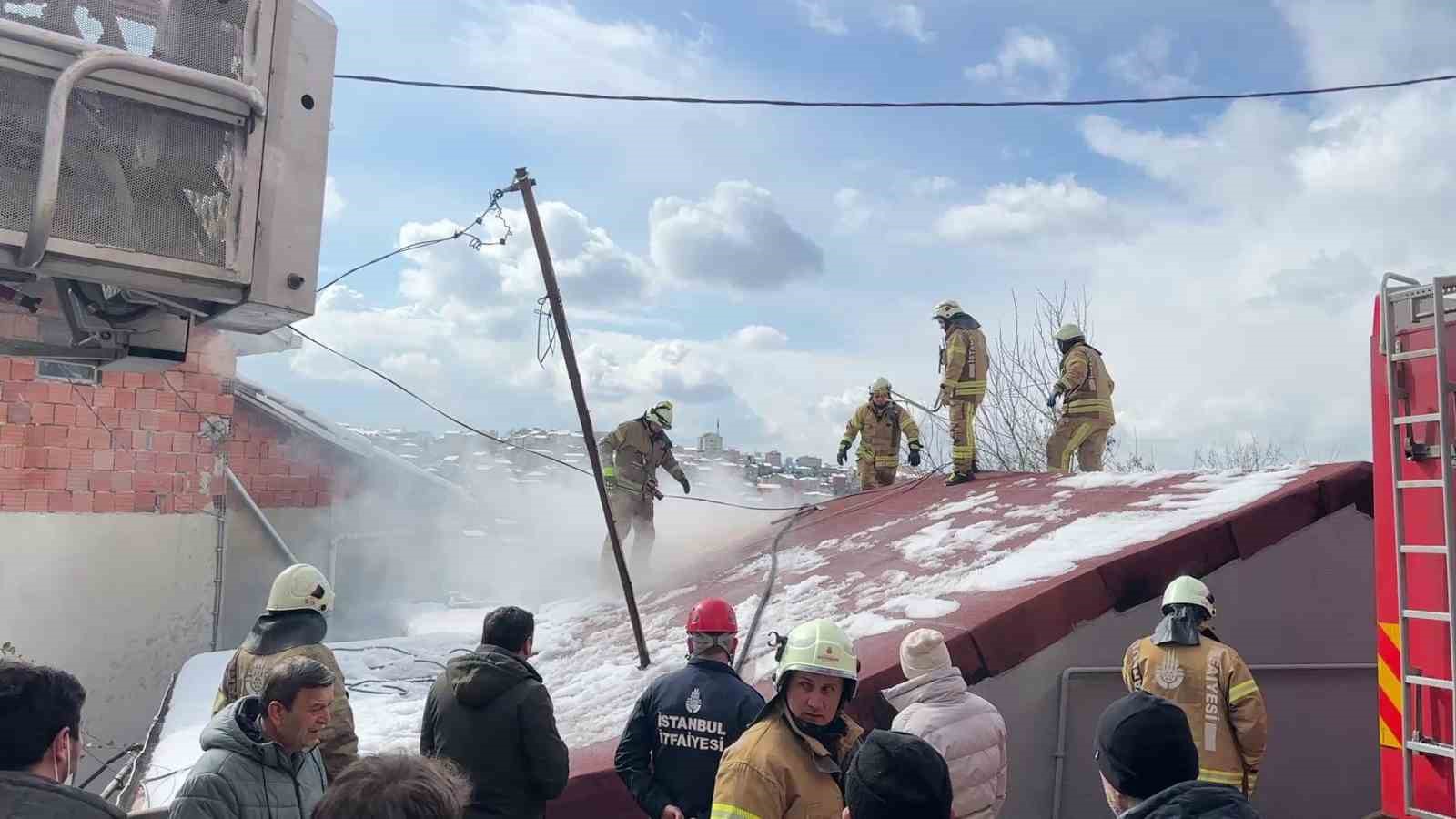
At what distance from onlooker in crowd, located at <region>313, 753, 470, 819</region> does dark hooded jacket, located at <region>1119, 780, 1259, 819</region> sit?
1480 mm

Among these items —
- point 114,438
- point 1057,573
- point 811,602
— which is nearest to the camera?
point 1057,573

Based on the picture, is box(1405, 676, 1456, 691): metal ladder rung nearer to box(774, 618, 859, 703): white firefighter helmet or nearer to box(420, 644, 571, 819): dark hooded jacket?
box(774, 618, 859, 703): white firefighter helmet

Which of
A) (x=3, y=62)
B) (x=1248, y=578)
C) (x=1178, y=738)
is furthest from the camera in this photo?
(x=1248, y=578)

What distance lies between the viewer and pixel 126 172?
2.66m

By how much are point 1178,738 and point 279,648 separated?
302 centimetres

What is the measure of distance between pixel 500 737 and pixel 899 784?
184 centimetres

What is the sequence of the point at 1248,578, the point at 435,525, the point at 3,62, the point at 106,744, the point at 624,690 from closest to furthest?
1. the point at 3,62
2. the point at 1248,578
3. the point at 624,690
4. the point at 106,744
5. the point at 435,525

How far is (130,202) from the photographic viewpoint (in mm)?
2668

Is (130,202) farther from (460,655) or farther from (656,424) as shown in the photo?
(656,424)

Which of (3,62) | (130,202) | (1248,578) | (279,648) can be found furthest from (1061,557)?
(3,62)

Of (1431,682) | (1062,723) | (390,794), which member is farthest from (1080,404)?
(390,794)

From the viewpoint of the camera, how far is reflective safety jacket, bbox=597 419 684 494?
10.1 m

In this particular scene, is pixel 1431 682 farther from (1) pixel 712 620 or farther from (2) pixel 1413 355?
(1) pixel 712 620

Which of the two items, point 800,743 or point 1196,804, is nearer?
point 1196,804
